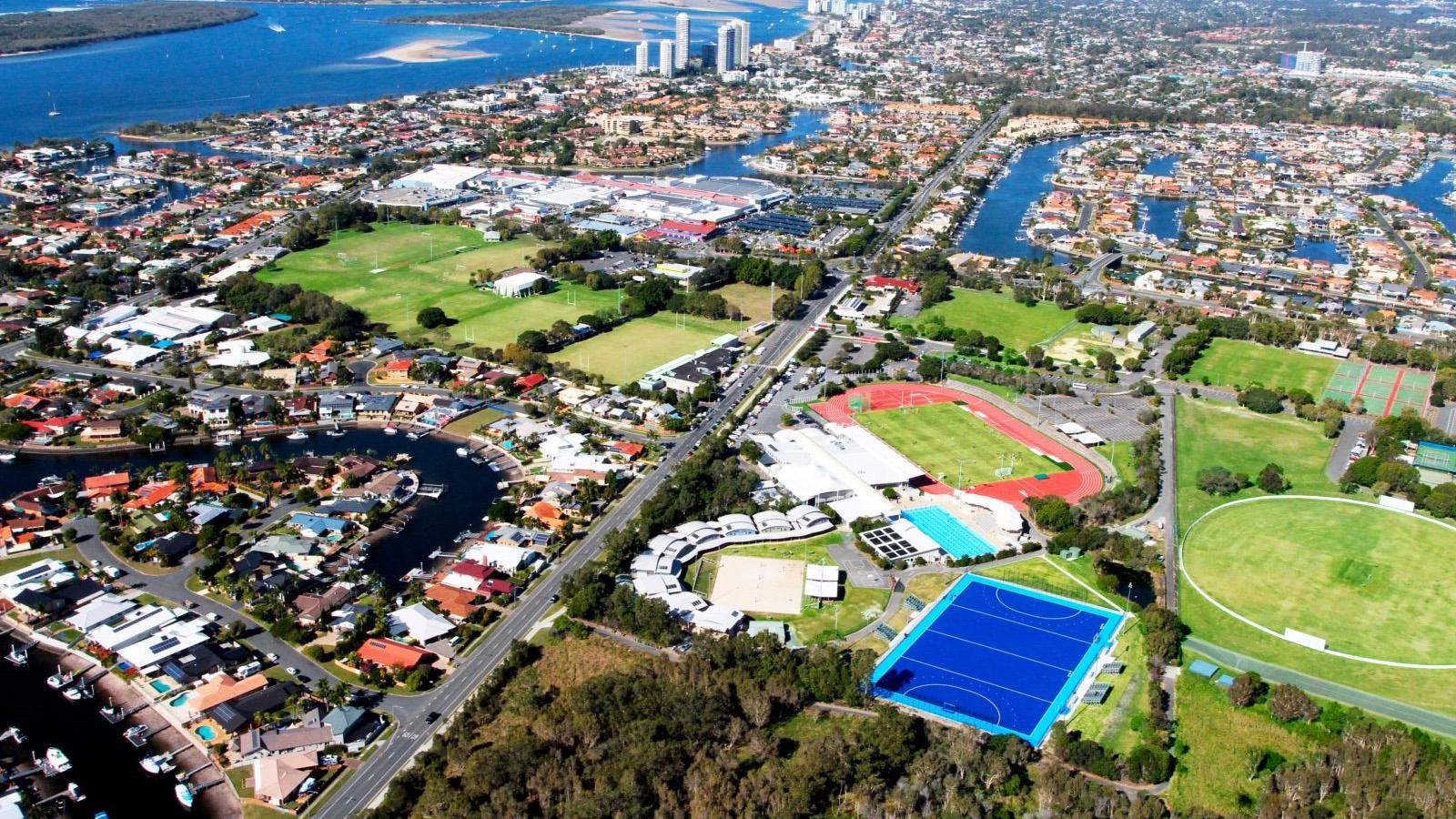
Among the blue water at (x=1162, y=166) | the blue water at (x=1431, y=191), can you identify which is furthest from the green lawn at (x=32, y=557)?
the blue water at (x=1162, y=166)

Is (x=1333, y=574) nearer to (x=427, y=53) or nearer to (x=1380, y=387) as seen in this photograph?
(x=1380, y=387)

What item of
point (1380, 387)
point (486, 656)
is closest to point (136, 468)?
Answer: point (486, 656)

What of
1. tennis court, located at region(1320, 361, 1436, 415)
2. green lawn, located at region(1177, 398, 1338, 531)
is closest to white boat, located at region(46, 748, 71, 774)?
green lawn, located at region(1177, 398, 1338, 531)

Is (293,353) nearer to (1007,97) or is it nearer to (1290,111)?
(1007,97)

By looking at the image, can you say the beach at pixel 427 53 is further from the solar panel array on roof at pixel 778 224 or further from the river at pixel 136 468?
the river at pixel 136 468

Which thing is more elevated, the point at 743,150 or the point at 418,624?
the point at 418,624

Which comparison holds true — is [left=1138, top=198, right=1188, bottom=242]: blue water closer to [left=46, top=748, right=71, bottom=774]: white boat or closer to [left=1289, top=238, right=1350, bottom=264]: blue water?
[left=1289, top=238, right=1350, bottom=264]: blue water

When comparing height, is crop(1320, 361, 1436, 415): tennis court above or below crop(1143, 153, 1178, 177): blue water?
below
